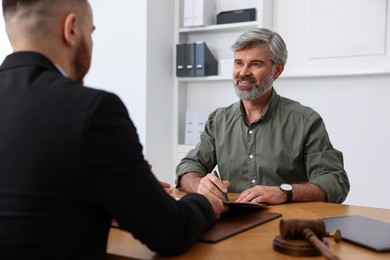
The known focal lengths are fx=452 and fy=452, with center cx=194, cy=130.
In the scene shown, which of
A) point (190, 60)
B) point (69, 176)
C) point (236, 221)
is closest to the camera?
point (69, 176)

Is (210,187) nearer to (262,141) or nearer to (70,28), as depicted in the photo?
(262,141)

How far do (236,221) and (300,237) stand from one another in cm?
30

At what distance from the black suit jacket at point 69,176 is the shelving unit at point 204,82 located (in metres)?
3.04

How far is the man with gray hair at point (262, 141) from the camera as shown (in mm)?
2092

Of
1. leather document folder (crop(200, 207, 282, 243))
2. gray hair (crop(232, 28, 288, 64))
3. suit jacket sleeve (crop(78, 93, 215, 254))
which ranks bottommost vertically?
leather document folder (crop(200, 207, 282, 243))

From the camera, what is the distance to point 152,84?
3959 mm

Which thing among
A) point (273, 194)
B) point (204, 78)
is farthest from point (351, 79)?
point (273, 194)

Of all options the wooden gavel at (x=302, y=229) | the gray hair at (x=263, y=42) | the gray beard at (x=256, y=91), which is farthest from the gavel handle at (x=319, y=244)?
the gray hair at (x=263, y=42)

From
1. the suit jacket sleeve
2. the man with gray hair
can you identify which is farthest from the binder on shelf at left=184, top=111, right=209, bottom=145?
the suit jacket sleeve

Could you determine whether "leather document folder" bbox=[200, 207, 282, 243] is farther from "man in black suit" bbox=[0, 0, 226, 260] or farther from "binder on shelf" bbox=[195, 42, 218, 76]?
"binder on shelf" bbox=[195, 42, 218, 76]

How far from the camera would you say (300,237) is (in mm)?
1118

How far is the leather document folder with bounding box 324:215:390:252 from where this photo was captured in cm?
112

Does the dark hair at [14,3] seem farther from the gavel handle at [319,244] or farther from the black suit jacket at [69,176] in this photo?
the gavel handle at [319,244]

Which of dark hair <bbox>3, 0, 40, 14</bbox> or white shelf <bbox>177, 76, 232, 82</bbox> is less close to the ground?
dark hair <bbox>3, 0, 40, 14</bbox>
